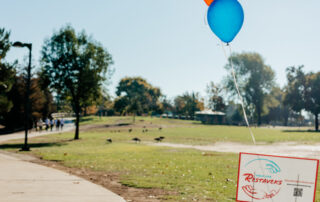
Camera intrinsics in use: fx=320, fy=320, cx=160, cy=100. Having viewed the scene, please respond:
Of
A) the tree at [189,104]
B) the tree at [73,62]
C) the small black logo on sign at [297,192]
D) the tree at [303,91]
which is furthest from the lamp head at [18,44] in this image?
the tree at [189,104]

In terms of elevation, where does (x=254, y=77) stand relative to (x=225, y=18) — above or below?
above

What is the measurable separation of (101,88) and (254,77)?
64852mm

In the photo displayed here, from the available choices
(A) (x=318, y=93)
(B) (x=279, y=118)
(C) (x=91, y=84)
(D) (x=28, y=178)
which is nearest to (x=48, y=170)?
(D) (x=28, y=178)

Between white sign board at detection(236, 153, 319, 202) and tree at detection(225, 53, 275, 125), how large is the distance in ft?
287

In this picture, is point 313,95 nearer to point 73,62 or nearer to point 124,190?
point 73,62

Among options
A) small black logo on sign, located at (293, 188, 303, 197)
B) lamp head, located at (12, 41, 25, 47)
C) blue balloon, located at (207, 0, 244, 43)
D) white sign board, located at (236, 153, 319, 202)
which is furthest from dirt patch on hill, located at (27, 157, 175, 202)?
lamp head, located at (12, 41, 25, 47)

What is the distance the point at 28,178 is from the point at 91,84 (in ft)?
73.9

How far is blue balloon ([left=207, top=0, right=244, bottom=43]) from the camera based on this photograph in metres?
5.59

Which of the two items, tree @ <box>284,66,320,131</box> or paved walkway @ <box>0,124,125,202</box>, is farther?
tree @ <box>284,66,320,131</box>

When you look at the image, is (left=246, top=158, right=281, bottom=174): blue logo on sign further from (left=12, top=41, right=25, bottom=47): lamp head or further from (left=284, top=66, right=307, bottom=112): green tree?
(left=284, top=66, right=307, bottom=112): green tree

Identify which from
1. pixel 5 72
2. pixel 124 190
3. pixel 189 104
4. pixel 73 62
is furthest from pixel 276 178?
pixel 189 104

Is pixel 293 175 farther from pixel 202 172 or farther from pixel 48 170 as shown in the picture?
pixel 48 170

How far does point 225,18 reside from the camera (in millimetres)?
5754

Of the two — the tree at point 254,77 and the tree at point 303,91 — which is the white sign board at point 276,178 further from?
the tree at point 254,77
